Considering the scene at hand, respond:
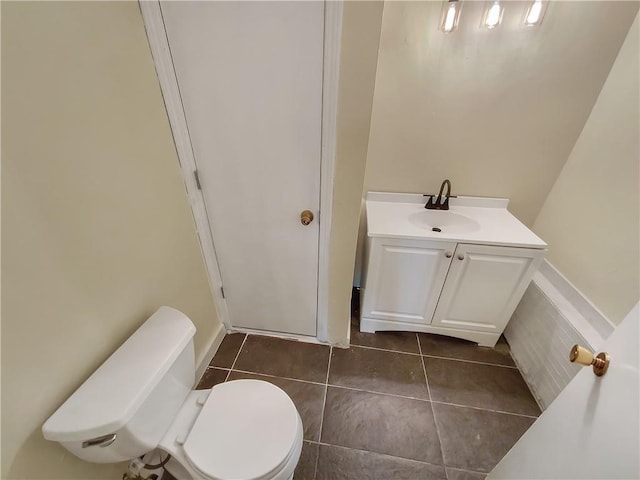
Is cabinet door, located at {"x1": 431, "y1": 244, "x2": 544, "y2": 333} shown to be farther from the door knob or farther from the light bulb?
the light bulb

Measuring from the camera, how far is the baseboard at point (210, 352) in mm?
1414

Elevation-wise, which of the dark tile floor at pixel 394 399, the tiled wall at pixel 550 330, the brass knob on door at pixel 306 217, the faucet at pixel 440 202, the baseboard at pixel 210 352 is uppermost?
the brass knob on door at pixel 306 217

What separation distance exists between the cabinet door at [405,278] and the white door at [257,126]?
1.19 ft

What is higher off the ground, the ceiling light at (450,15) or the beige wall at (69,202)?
the ceiling light at (450,15)

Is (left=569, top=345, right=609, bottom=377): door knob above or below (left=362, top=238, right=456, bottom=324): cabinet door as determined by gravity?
above

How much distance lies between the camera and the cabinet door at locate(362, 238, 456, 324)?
4.48 feet

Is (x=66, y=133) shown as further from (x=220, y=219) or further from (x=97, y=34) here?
(x=220, y=219)

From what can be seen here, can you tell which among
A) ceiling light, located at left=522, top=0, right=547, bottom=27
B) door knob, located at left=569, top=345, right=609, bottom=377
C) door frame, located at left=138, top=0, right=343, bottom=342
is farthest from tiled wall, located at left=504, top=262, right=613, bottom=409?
ceiling light, located at left=522, top=0, right=547, bottom=27

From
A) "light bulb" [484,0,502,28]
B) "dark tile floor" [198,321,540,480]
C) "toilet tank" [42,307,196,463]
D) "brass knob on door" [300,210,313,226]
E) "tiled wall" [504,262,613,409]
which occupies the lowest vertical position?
"dark tile floor" [198,321,540,480]

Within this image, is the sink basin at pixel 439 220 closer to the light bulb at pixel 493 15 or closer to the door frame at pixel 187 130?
the door frame at pixel 187 130

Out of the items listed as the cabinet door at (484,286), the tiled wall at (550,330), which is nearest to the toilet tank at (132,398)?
the cabinet door at (484,286)

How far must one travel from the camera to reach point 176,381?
889 millimetres

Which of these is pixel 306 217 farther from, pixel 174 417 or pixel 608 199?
pixel 608 199

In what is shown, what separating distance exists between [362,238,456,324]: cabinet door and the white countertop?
65mm
